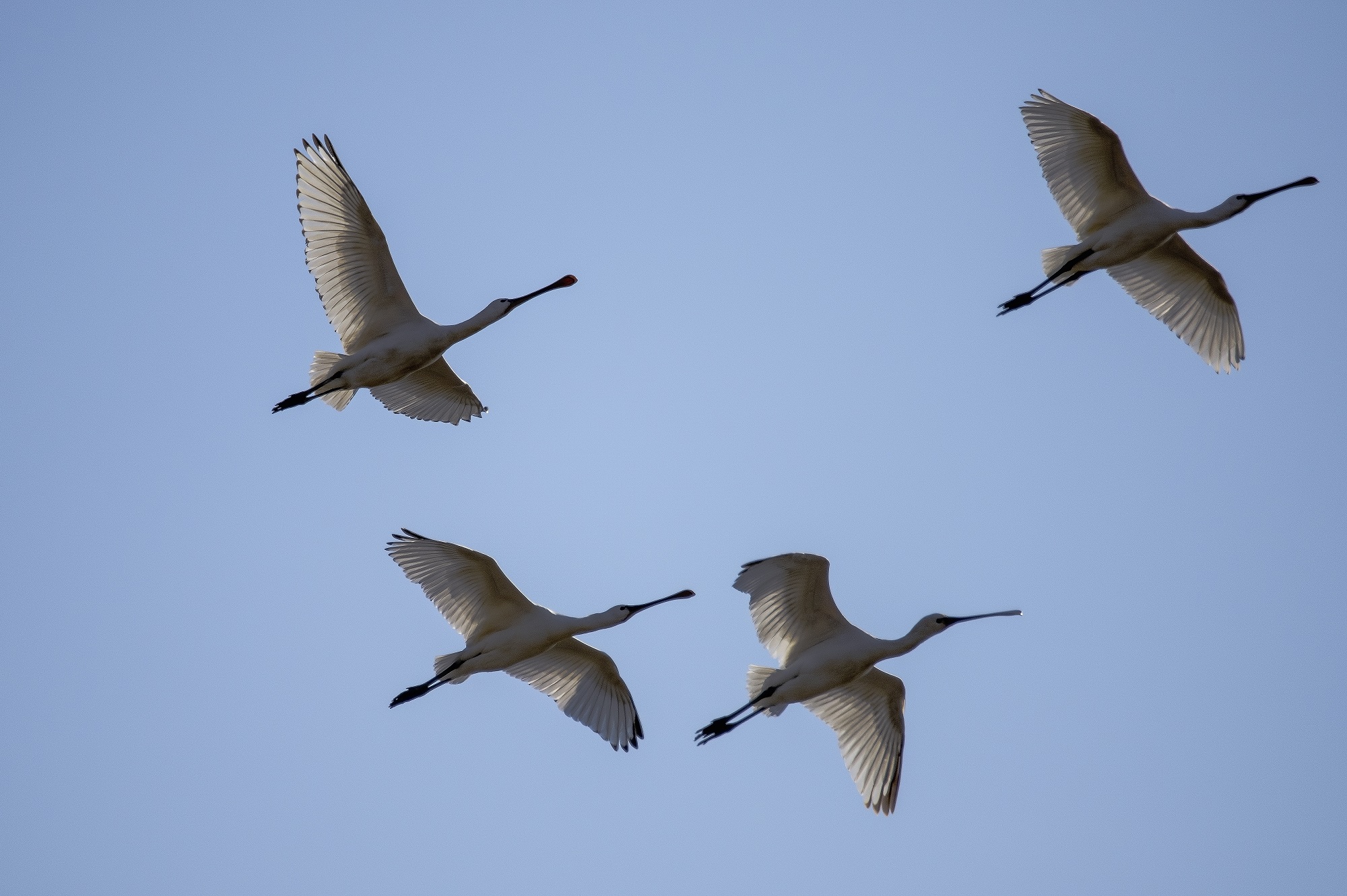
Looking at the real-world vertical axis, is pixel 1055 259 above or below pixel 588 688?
above

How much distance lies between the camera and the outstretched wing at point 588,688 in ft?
55.9

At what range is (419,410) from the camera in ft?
62.1

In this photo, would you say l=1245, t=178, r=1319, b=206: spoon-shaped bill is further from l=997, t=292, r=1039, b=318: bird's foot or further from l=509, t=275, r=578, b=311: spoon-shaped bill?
l=509, t=275, r=578, b=311: spoon-shaped bill

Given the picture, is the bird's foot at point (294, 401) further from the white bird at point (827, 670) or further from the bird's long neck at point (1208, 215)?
the bird's long neck at point (1208, 215)

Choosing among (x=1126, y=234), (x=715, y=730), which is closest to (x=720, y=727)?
(x=715, y=730)

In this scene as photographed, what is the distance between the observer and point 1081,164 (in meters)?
17.6

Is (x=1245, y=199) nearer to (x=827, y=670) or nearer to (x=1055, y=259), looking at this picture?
(x=1055, y=259)

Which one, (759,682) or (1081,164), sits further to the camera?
(1081,164)

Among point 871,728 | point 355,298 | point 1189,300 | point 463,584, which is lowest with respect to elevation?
point 871,728

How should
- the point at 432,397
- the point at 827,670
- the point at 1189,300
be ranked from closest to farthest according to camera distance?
1. the point at 827,670
2. the point at 1189,300
3. the point at 432,397

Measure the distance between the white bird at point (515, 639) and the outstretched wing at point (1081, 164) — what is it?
6415 mm

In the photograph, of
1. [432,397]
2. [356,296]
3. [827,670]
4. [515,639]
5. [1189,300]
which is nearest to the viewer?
[827,670]

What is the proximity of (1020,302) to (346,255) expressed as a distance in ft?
24.9

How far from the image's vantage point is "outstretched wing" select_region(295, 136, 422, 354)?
55.7 ft
